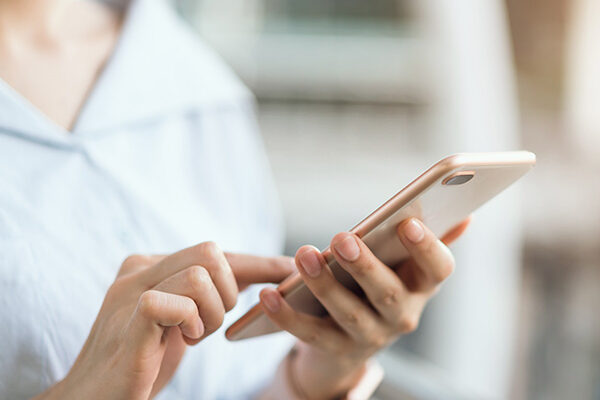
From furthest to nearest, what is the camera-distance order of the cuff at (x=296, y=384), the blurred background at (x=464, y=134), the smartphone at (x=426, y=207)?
the blurred background at (x=464, y=134) → the cuff at (x=296, y=384) → the smartphone at (x=426, y=207)

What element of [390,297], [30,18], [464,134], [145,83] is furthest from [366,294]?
[464,134]

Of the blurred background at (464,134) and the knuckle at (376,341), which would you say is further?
the blurred background at (464,134)

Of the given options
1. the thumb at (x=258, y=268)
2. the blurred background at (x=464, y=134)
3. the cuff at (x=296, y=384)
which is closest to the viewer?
the thumb at (x=258, y=268)

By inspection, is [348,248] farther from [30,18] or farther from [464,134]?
[464,134]

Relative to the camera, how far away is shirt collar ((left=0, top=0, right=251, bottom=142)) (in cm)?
57

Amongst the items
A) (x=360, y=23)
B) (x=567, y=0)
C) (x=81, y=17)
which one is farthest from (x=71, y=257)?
(x=567, y=0)

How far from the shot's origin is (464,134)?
6.07 feet

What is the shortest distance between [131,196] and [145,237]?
4 centimetres

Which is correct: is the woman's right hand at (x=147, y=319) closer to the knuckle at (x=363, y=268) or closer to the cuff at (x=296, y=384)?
the knuckle at (x=363, y=268)

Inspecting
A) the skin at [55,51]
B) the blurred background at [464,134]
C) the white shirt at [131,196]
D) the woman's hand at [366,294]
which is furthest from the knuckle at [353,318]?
the blurred background at [464,134]

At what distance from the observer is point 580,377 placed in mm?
2256

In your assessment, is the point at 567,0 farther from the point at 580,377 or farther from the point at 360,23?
the point at 580,377

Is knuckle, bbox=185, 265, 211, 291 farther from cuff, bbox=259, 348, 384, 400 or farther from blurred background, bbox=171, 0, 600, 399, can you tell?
blurred background, bbox=171, 0, 600, 399

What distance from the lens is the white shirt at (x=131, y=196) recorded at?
53 centimetres
